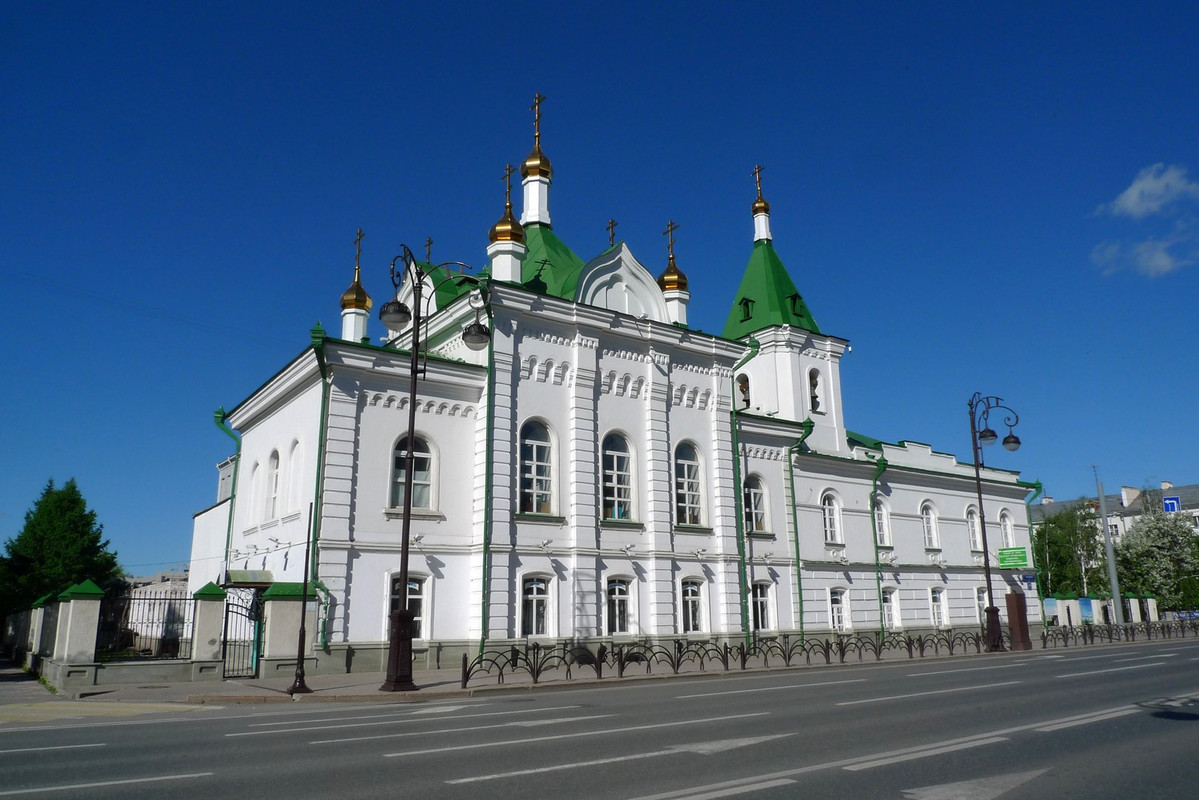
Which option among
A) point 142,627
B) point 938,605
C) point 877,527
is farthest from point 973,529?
point 142,627

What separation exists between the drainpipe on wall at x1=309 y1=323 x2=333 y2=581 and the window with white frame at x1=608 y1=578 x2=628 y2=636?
8808 millimetres

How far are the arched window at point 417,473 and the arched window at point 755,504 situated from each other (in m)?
12.6

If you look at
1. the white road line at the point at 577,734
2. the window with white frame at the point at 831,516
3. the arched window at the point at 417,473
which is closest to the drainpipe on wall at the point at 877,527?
the window with white frame at the point at 831,516

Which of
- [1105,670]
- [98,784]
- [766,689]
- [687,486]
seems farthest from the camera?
[687,486]

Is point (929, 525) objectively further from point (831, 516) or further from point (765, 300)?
point (765, 300)

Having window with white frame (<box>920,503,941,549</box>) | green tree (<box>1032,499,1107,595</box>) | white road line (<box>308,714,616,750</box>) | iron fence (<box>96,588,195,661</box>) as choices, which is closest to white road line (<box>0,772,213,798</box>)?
Result: white road line (<box>308,714,616,750</box>)

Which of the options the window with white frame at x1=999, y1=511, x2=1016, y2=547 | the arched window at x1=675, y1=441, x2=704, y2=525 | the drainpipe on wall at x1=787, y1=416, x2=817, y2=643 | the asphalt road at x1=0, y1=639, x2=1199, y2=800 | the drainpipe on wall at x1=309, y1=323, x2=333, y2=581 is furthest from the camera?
the window with white frame at x1=999, y1=511, x2=1016, y2=547

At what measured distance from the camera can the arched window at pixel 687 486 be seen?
92.1ft

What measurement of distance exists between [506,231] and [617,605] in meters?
11.8

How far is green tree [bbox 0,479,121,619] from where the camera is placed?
46.9 m

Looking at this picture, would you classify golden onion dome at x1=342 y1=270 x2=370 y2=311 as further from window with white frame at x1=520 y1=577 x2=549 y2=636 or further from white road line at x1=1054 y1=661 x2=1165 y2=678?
white road line at x1=1054 y1=661 x2=1165 y2=678

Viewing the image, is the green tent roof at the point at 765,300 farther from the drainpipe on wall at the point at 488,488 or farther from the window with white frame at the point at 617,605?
the drainpipe on wall at the point at 488,488

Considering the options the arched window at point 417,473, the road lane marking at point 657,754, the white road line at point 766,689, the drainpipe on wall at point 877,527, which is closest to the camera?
the road lane marking at point 657,754

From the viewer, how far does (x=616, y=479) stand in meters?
→ 26.7
